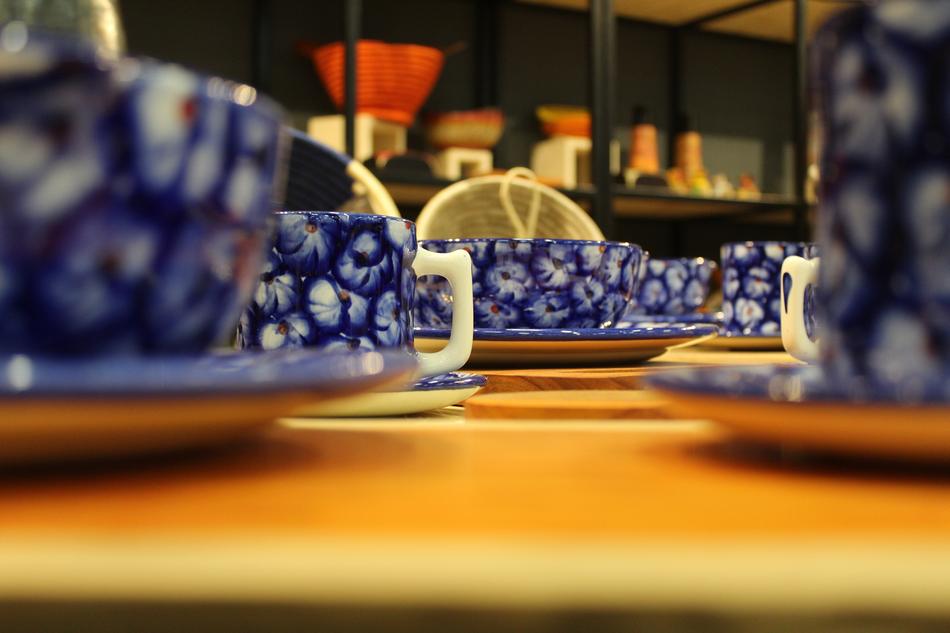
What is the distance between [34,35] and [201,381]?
9cm

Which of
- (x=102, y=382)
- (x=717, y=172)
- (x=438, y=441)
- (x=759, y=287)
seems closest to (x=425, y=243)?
(x=759, y=287)

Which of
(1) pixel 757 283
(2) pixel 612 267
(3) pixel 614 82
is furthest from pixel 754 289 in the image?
(3) pixel 614 82

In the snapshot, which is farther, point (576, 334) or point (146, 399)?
point (576, 334)

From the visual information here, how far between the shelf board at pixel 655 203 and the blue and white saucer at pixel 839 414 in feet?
7.23

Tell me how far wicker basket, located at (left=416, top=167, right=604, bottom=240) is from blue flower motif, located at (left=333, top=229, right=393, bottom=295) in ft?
4.29

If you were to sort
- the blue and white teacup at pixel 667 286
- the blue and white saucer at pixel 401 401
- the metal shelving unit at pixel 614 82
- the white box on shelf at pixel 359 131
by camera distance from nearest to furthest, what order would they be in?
the blue and white saucer at pixel 401 401
the blue and white teacup at pixel 667 286
the white box on shelf at pixel 359 131
the metal shelving unit at pixel 614 82

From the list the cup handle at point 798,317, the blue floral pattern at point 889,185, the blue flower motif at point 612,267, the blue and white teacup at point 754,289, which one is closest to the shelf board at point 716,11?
the blue and white teacup at point 754,289

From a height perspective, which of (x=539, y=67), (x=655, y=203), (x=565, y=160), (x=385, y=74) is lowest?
(x=655, y=203)

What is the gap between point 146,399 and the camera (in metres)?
0.19

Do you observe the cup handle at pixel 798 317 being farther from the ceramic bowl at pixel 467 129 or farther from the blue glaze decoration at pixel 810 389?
the ceramic bowl at pixel 467 129

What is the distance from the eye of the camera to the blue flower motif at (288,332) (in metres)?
0.47

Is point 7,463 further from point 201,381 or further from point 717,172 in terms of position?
point 717,172

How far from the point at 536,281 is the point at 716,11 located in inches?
115

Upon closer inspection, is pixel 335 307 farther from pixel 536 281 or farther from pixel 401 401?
pixel 536 281
